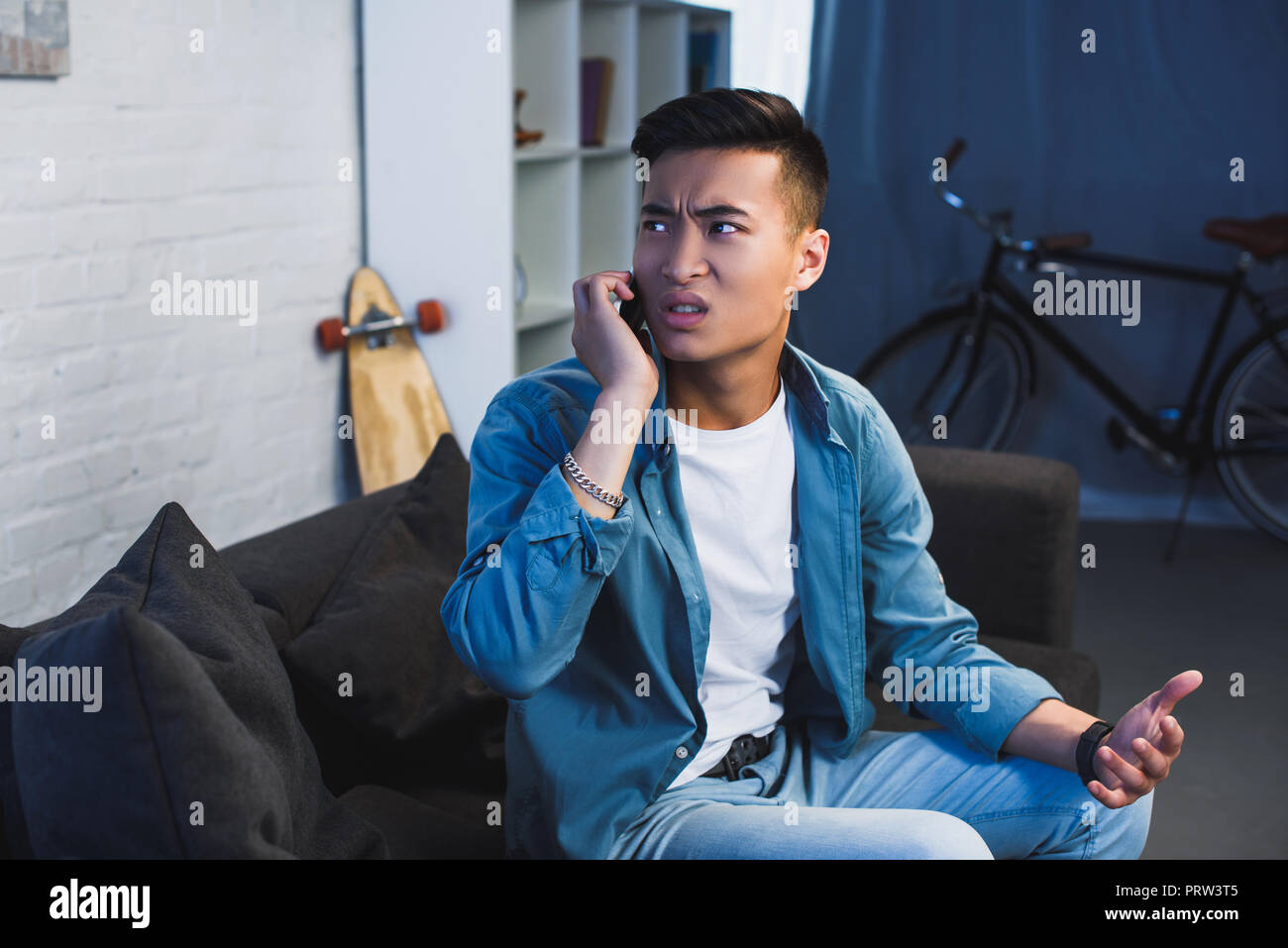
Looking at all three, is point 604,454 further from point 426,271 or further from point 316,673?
point 426,271

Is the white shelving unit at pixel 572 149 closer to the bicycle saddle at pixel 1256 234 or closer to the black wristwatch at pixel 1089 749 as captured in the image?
the bicycle saddle at pixel 1256 234

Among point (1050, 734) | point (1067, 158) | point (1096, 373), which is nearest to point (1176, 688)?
point (1050, 734)

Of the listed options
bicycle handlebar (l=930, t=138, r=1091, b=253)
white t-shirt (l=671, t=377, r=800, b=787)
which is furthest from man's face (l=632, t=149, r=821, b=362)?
bicycle handlebar (l=930, t=138, r=1091, b=253)

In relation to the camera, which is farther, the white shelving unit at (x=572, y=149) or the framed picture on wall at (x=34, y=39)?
the white shelving unit at (x=572, y=149)

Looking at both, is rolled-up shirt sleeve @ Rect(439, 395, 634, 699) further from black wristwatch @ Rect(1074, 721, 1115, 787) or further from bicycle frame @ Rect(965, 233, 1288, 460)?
bicycle frame @ Rect(965, 233, 1288, 460)

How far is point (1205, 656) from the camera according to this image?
3146 millimetres

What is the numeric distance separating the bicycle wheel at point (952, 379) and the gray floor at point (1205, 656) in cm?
50

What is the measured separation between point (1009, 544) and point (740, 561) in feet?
2.88

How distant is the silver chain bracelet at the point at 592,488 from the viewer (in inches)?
45.3

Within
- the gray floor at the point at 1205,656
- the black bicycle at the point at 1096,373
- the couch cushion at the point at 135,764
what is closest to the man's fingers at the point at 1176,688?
the couch cushion at the point at 135,764

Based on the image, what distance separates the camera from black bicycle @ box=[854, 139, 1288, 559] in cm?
390

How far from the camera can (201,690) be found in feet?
2.90

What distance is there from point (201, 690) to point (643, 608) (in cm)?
50
